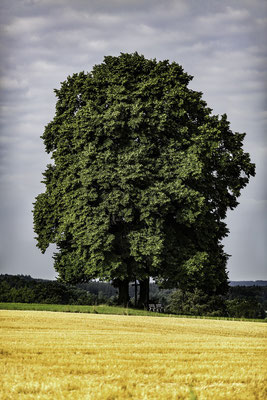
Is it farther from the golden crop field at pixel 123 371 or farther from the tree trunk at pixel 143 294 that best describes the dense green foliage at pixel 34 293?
the golden crop field at pixel 123 371

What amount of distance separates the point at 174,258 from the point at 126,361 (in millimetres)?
17509

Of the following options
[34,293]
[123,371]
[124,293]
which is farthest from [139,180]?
[123,371]

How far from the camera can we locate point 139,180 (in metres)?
23.3

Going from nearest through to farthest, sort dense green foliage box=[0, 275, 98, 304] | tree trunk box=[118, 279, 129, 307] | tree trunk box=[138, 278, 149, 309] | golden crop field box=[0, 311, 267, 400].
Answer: golden crop field box=[0, 311, 267, 400], dense green foliage box=[0, 275, 98, 304], tree trunk box=[118, 279, 129, 307], tree trunk box=[138, 278, 149, 309]

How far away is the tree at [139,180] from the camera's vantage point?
75.5ft

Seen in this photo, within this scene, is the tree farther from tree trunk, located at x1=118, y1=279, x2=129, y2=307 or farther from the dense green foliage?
the dense green foliage

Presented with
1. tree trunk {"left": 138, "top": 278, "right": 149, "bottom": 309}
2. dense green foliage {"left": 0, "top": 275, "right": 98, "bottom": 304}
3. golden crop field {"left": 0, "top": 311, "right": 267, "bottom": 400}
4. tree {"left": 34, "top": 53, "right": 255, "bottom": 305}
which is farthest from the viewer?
tree trunk {"left": 138, "top": 278, "right": 149, "bottom": 309}

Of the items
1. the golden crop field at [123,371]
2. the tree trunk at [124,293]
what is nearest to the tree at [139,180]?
the tree trunk at [124,293]

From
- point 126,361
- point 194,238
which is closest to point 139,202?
point 194,238

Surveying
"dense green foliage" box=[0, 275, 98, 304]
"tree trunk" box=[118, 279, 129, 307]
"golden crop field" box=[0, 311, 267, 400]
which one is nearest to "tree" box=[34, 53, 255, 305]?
"tree trunk" box=[118, 279, 129, 307]

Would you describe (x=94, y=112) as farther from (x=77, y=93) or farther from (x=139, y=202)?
(x=139, y=202)

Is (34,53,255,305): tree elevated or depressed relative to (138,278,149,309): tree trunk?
elevated

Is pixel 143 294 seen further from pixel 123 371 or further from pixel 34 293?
pixel 123 371

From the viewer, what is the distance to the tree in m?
23.0
